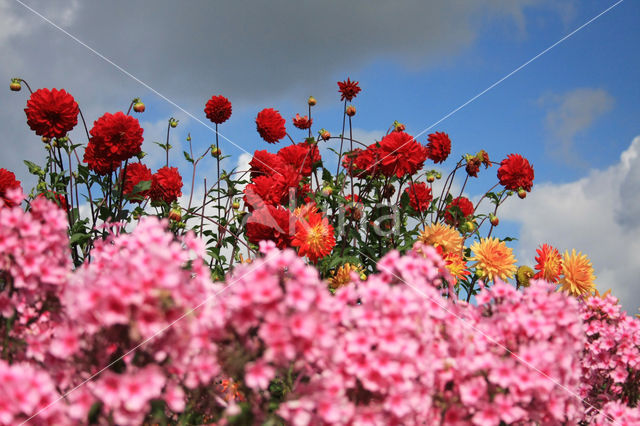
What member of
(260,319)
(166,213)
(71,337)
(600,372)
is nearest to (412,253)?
(260,319)

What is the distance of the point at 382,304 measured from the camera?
1.38 m

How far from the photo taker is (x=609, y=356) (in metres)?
2.35

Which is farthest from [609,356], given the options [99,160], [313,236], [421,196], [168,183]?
[99,160]

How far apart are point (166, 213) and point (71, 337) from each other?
3.21 meters

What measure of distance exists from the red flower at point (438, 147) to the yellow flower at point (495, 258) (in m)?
1.18

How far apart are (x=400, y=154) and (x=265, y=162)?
1111 millimetres

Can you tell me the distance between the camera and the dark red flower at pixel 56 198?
409 centimetres

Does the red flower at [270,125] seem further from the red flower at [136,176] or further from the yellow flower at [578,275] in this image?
the yellow flower at [578,275]

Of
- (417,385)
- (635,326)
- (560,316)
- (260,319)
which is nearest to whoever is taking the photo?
(260,319)

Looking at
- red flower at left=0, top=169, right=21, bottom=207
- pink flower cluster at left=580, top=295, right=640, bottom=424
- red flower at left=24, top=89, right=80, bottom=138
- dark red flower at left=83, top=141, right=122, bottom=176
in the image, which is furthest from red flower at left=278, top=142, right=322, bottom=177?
pink flower cluster at left=580, top=295, right=640, bottom=424

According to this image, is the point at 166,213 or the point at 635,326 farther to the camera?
the point at 166,213

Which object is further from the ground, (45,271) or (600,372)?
(600,372)

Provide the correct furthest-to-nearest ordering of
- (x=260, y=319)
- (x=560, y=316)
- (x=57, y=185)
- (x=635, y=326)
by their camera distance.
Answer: (x=57, y=185) → (x=635, y=326) → (x=560, y=316) → (x=260, y=319)

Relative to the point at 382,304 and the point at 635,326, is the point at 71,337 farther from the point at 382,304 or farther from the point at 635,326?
the point at 635,326
